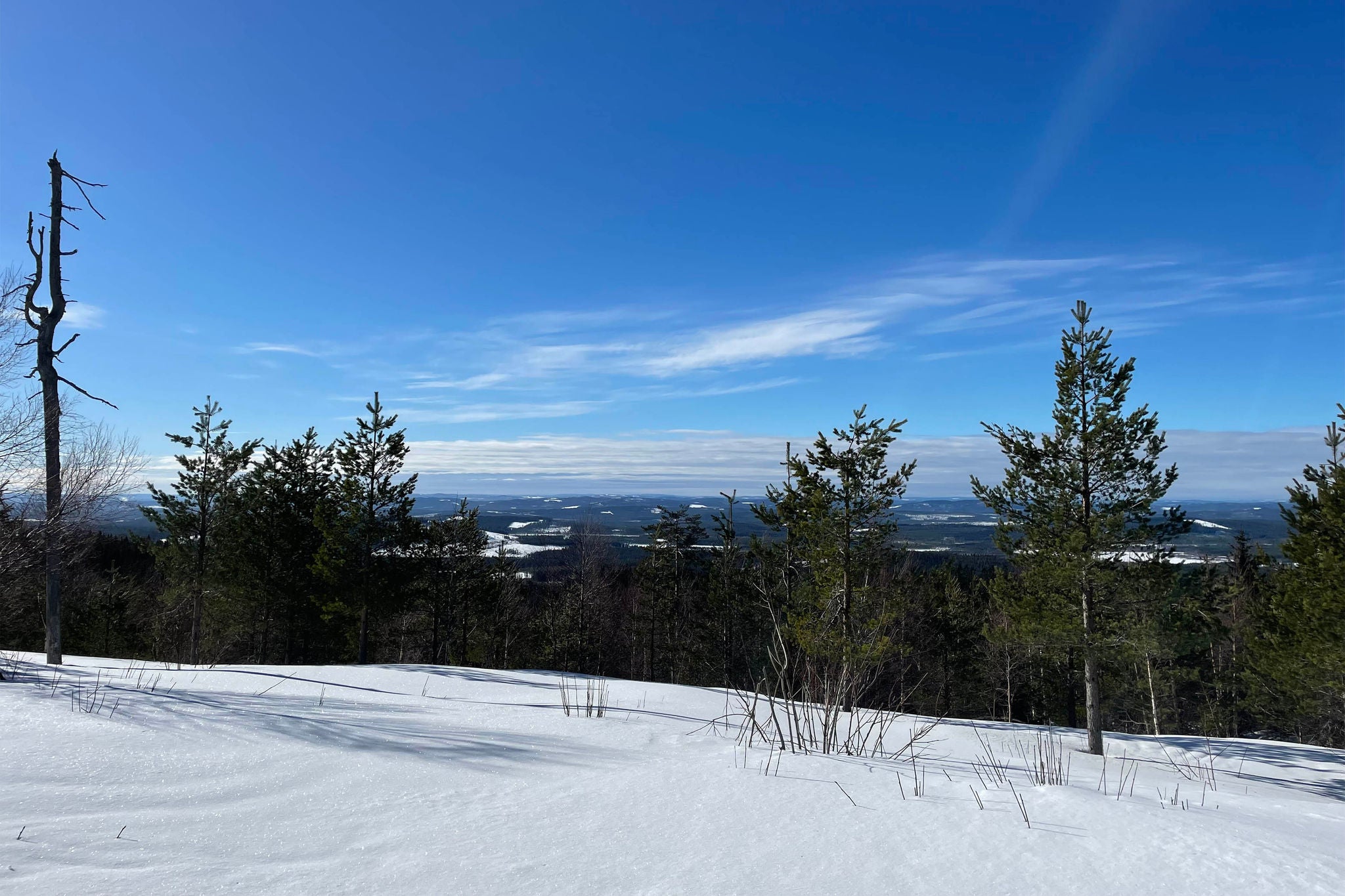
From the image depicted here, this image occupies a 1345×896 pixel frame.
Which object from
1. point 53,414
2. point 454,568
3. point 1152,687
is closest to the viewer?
point 53,414

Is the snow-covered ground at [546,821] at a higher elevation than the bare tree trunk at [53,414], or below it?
below

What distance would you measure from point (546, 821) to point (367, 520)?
19360 mm

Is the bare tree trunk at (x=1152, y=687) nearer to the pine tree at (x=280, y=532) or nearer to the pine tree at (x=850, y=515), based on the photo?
the pine tree at (x=850, y=515)

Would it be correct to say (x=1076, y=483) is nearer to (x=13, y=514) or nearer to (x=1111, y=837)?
(x=1111, y=837)

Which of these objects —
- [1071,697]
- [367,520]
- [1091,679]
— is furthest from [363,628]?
[1071,697]

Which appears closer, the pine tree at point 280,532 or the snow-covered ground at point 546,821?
the snow-covered ground at point 546,821

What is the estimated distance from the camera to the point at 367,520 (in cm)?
1986

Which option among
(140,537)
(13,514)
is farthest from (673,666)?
(13,514)

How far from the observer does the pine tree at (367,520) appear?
19641mm

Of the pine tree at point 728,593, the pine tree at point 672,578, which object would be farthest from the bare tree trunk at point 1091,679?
the pine tree at point 672,578

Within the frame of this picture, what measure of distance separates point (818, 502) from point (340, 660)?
903 inches

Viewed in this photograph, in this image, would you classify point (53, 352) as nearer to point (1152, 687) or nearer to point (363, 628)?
point (363, 628)

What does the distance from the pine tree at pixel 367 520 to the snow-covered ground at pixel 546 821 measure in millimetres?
16173

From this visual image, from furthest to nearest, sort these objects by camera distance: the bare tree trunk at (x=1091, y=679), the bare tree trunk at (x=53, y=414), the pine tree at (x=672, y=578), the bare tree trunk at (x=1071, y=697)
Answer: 1. the pine tree at (x=672, y=578)
2. the bare tree trunk at (x=1071, y=697)
3. the bare tree trunk at (x=1091, y=679)
4. the bare tree trunk at (x=53, y=414)
